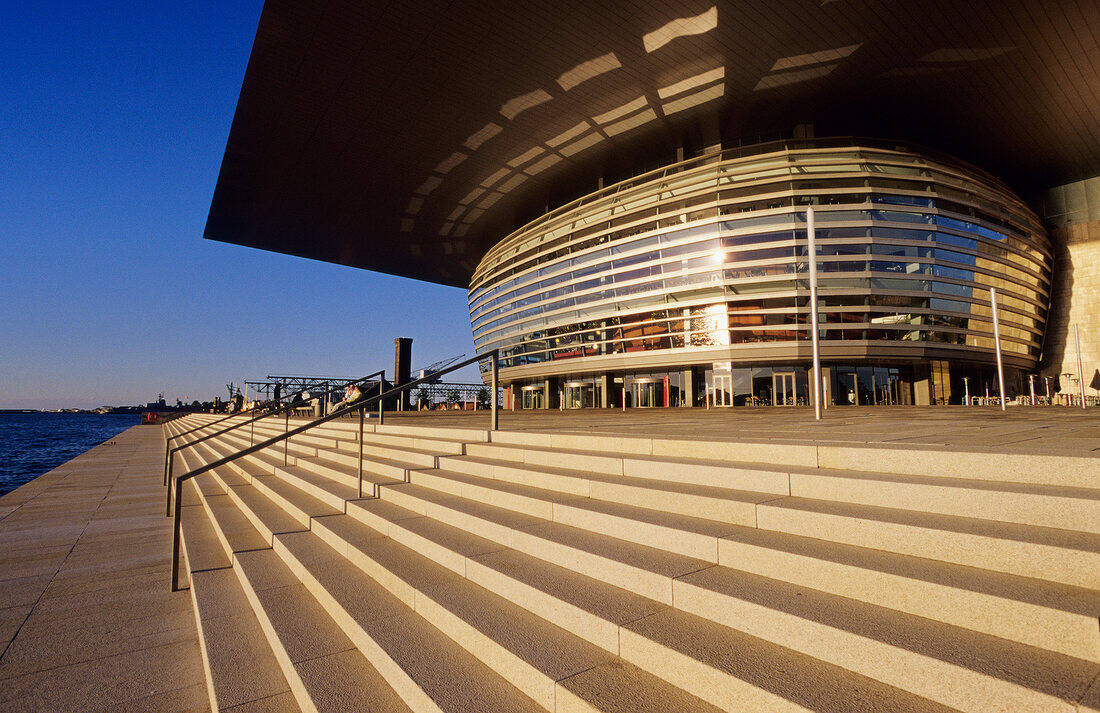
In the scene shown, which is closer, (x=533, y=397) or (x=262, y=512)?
(x=262, y=512)

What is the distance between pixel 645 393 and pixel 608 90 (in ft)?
56.2

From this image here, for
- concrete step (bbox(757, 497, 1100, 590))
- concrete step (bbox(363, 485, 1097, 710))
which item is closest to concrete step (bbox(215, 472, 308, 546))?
concrete step (bbox(363, 485, 1097, 710))

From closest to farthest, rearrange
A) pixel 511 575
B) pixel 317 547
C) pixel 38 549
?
pixel 511 575
pixel 317 547
pixel 38 549

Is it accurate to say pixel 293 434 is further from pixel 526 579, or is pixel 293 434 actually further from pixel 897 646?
pixel 897 646

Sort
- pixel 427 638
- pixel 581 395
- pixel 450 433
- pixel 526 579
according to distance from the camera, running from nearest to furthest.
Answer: pixel 427 638, pixel 526 579, pixel 450 433, pixel 581 395

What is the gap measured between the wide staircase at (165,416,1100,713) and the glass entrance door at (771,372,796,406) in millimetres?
24705

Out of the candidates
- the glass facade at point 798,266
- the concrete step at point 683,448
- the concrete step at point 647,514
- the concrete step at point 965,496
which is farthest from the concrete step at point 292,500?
the glass facade at point 798,266

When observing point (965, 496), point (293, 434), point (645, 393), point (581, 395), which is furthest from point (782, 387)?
point (965, 496)

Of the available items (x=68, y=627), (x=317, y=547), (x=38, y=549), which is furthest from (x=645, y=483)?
(x=38, y=549)

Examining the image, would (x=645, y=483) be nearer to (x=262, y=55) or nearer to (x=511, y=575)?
(x=511, y=575)

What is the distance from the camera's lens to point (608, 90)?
2231 centimetres

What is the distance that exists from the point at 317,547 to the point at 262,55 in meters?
22.4

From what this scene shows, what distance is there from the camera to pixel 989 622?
181cm

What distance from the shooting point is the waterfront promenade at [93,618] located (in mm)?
3182
